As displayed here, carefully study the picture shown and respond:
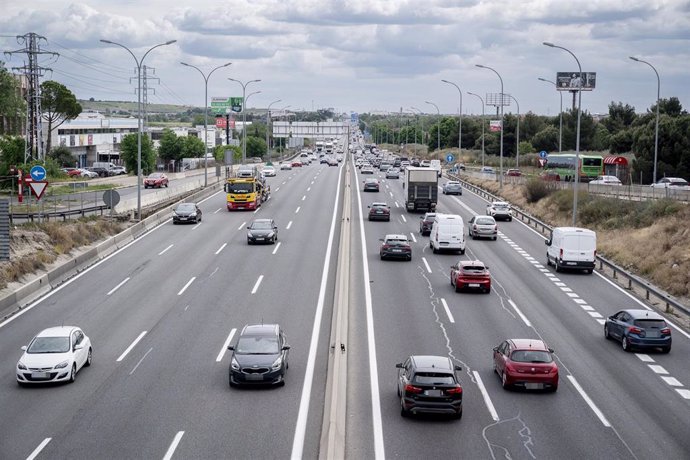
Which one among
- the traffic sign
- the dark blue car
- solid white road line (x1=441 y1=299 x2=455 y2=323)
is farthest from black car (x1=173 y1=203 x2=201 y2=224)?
the dark blue car

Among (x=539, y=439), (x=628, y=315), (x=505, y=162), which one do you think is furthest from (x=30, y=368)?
(x=505, y=162)

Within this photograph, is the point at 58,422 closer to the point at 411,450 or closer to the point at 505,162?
the point at 411,450

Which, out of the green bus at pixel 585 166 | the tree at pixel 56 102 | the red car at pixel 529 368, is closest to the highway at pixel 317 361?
the red car at pixel 529 368

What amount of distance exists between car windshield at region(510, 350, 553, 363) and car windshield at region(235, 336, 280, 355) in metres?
6.21

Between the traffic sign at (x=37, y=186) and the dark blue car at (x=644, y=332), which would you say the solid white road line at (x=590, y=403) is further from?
the traffic sign at (x=37, y=186)

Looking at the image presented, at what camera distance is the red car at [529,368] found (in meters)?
22.6

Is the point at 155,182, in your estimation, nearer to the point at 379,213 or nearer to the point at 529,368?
the point at 379,213

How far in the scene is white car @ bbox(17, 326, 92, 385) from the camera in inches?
906

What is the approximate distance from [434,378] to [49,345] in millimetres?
10627

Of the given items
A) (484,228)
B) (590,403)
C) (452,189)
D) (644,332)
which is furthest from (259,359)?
(452,189)

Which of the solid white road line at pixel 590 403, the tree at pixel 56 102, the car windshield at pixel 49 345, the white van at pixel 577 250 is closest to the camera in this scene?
the solid white road line at pixel 590 403

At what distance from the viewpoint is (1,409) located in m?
21.1

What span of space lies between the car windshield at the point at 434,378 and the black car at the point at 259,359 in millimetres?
4193

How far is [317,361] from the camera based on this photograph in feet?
84.4
